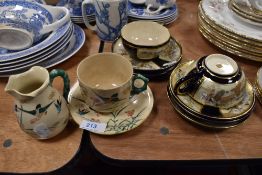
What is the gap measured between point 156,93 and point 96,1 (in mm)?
281

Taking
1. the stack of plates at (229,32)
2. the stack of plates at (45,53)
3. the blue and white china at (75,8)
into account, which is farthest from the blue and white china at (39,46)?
the stack of plates at (229,32)

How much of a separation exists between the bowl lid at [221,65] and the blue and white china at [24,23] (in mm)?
362

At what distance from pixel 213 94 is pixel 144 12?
396mm

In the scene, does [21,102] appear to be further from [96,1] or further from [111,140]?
[96,1]

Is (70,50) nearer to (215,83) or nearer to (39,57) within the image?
(39,57)

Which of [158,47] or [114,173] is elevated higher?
[158,47]

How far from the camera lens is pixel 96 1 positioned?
66cm

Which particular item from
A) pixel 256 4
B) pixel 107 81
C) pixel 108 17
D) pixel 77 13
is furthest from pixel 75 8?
pixel 256 4

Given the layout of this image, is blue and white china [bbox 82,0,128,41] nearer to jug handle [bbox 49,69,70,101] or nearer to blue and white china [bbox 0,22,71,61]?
blue and white china [bbox 0,22,71,61]

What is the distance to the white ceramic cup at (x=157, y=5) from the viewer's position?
0.78 meters

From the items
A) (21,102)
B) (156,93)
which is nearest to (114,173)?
(156,93)

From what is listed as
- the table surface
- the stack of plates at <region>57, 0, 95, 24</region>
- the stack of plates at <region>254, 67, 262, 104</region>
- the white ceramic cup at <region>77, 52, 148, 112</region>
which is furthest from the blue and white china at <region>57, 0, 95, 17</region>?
the stack of plates at <region>254, 67, 262, 104</region>

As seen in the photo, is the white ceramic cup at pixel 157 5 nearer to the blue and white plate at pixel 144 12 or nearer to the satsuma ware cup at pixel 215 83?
the blue and white plate at pixel 144 12

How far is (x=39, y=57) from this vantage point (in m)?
0.60
